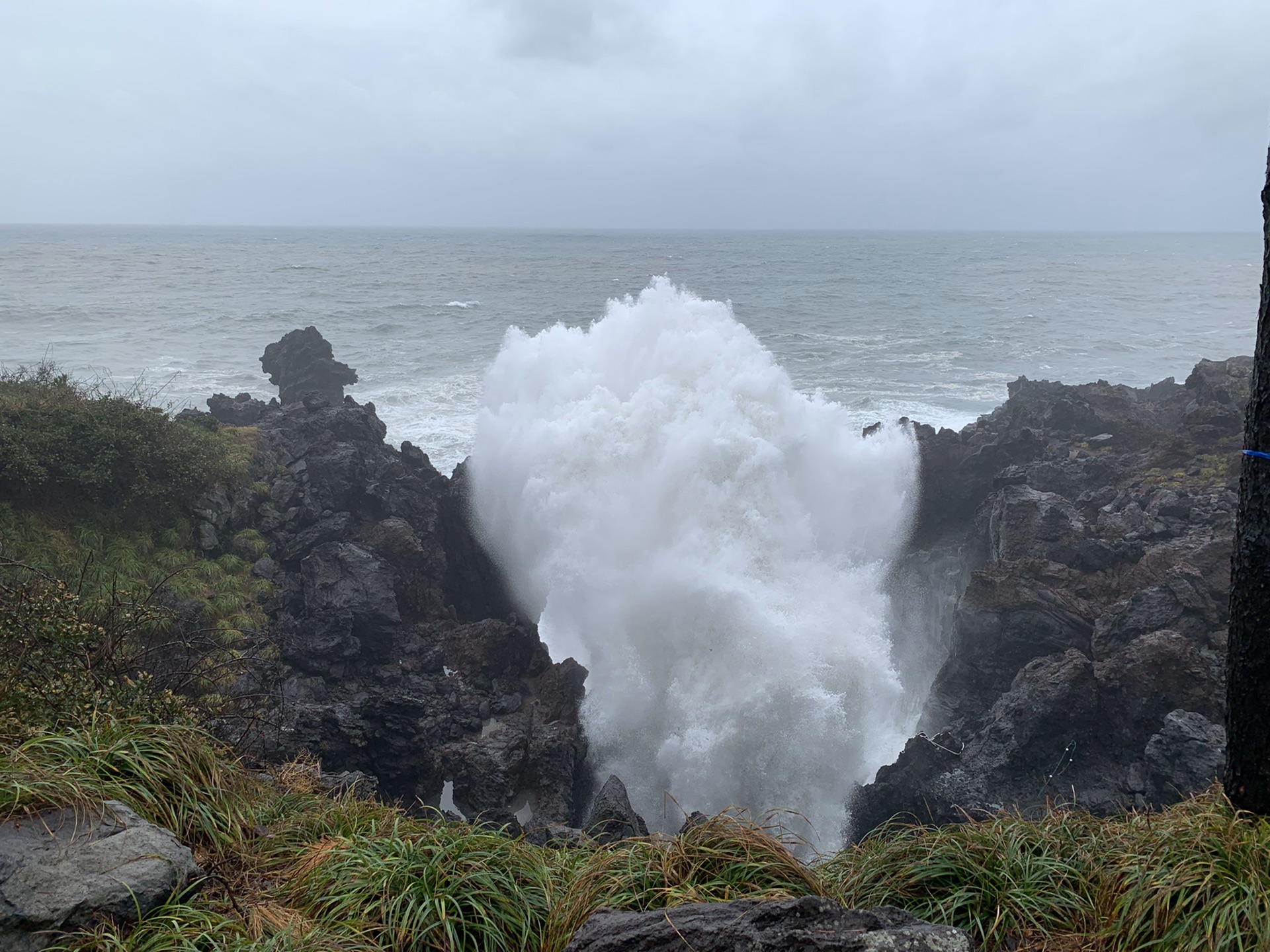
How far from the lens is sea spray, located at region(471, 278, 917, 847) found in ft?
39.2

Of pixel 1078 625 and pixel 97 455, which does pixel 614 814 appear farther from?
pixel 97 455

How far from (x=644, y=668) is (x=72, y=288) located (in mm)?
72676

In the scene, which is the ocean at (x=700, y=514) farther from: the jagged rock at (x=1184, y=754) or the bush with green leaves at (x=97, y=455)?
the jagged rock at (x=1184, y=754)

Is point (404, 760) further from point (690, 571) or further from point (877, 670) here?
point (877, 670)

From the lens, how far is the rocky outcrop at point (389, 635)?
10117 millimetres

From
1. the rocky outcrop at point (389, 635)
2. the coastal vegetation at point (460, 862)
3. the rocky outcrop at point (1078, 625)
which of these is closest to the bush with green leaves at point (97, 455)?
the rocky outcrop at point (389, 635)

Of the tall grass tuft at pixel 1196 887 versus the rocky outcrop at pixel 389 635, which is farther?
the rocky outcrop at pixel 389 635

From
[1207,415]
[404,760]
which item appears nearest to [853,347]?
[1207,415]

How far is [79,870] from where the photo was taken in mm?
3553

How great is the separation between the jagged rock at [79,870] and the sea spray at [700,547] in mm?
8294

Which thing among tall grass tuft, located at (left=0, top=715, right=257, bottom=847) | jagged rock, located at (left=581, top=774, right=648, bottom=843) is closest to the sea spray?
jagged rock, located at (left=581, top=774, right=648, bottom=843)

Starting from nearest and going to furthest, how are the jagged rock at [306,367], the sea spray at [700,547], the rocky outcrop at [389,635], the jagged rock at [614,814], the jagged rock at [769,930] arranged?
the jagged rock at [769,930] < the jagged rock at [614,814] < the rocky outcrop at [389,635] < the sea spray at [700,547] < the jagged rock at [306,367]

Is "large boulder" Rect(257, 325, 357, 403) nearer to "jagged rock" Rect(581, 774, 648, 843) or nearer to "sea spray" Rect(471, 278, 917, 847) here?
"sea spray" Rect(471, 278, 917, 847)

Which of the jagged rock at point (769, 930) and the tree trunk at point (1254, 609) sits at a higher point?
the tree trunk at point (1254, 609)
